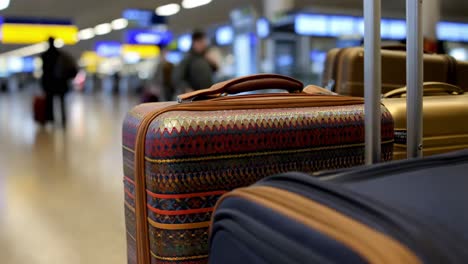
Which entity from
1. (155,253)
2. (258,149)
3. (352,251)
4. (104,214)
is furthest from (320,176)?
(104,214)

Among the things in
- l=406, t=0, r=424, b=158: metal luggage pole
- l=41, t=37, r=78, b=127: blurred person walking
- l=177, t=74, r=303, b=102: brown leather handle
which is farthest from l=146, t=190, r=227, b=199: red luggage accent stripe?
l=41, t=37, r=78, b=127: blurred person walking

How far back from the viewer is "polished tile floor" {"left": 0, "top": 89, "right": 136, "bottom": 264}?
7.52 ft

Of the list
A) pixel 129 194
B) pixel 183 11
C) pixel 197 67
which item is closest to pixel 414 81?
pixel 129 194

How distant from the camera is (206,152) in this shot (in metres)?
1.15

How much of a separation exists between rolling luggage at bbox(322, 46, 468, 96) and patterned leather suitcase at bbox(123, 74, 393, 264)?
0.86 m

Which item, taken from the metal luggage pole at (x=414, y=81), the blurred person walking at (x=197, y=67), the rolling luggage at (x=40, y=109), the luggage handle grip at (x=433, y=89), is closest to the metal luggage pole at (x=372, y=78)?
the metal luggage pole at (x=414, y=81)

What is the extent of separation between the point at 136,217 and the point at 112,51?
108 feet

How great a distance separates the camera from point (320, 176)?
2.58ft

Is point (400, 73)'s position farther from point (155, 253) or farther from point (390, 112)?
point (155, 253)

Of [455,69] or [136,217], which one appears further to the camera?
[455,69]

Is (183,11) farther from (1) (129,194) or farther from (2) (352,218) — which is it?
(2) (352,218)

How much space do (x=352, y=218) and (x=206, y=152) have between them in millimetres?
561

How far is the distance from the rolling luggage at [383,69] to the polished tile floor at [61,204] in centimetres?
115

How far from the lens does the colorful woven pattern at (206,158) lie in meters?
1.13
